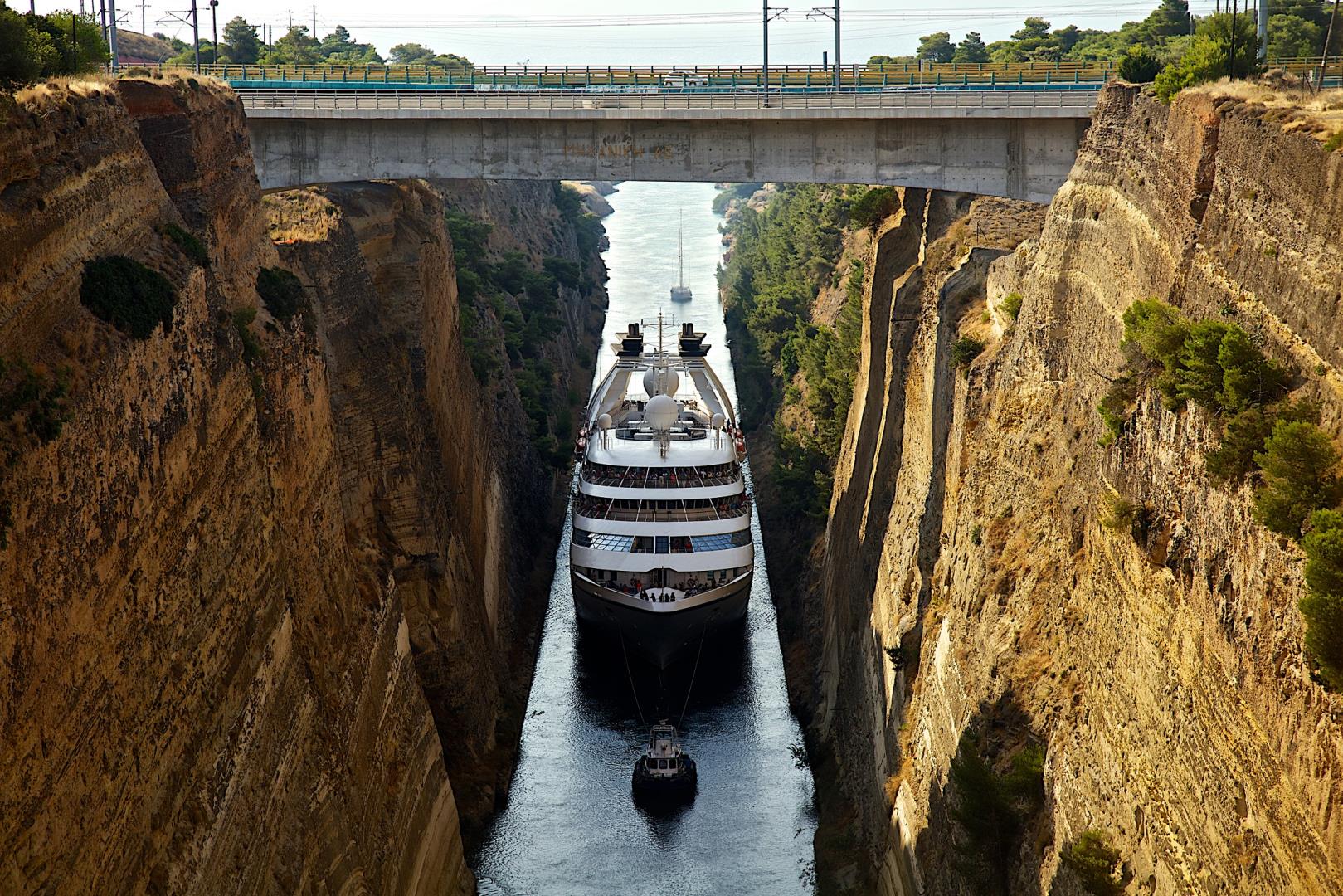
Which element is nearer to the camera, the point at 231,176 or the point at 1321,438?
the point at 1321,438

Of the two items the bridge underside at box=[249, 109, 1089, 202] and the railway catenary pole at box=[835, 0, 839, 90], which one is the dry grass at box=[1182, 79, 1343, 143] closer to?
the bridge underside at box=[249, 109, 1089, 202]

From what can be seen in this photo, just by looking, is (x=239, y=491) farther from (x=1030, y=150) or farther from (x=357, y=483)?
(x=1030, y=150)

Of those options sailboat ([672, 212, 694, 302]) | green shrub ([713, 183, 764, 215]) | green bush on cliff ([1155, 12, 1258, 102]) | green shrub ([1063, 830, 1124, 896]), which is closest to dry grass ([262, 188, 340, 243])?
green bush on cliff ([1155, 12, 1258, 102])

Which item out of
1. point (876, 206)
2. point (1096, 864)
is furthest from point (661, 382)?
point (1096, 864)

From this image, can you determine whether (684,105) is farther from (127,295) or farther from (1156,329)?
(1156,329)

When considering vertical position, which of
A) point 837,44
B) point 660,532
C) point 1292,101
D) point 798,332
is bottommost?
point 660,532

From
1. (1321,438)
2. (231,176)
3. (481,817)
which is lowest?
(481,817)

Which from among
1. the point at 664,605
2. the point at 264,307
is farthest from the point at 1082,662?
the point at 664,605
